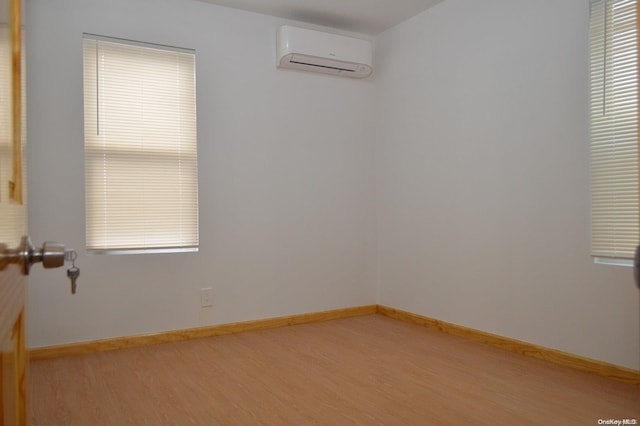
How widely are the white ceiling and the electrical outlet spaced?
2133 millimetres

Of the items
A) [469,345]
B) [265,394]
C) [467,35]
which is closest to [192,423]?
[265,394]

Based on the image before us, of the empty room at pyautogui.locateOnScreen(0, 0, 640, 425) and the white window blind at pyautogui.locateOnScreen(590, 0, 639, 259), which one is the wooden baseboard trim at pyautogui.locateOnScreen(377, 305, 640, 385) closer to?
the empty room at pyautogui.locateOnScreen(0, 0, 640, 425)

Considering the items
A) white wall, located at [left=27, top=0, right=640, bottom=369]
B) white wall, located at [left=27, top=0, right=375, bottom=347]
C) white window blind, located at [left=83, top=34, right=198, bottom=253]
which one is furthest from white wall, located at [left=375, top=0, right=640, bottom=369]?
white window blind, located at [left=83, top=34, right=198, bottom=253]

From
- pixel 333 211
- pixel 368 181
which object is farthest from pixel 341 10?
pixel 333 211

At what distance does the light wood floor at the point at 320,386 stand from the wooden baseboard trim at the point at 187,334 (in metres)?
0.07

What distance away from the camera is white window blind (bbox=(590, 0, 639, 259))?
8.07 feet

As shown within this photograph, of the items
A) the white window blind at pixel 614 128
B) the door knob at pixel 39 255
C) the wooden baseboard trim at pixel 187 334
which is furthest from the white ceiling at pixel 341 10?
the door knob at pixel 39 255

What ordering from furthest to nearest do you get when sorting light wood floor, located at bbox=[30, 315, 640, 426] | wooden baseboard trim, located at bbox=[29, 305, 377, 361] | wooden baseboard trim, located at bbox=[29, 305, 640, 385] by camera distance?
wooden baseboard trim, located at bbox=[29, 305, 377, 361]
wooden baseboard trim, located at bbox=[29, 305, 640, 385]
light wood floor, located at bbox=[30, 315, 640, 426]

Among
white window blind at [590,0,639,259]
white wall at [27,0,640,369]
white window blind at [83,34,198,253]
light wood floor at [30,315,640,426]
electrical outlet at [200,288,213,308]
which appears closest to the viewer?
light wood floor at [30,315,640,426]

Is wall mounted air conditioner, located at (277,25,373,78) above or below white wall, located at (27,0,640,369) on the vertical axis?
above

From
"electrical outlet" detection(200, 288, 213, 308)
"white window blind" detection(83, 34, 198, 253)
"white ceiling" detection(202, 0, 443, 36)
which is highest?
"white ceiling" detection(202, 0, 443, 36)

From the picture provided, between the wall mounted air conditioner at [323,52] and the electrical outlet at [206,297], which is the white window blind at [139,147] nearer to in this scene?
the electrical outlet at [206,297]

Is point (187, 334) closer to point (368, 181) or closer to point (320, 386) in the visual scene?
point (320, 386)

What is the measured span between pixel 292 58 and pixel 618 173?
7.82 feet
